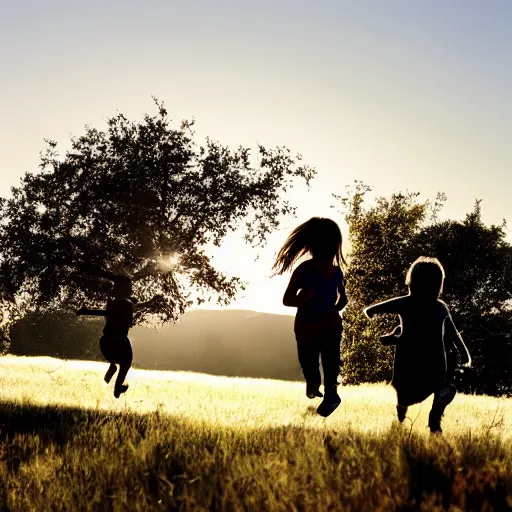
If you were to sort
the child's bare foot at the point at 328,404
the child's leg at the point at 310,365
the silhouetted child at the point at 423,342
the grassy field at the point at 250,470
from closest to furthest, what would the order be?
the grassy field at the point at 250,470, the child's leg at the point at 310,365, the child's bare foot at the point at 328,404, the silhouetted child at the point at 423,342

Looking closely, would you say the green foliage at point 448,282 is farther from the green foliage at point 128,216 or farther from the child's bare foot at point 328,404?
the child's bare foot at point 328,404

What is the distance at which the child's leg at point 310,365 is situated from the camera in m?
6.00

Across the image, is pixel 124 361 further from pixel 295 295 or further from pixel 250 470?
pixel 250 470

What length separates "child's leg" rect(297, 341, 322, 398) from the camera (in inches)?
236

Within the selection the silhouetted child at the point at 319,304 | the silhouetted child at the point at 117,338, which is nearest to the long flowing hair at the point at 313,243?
the silhouetted child at the point at 319,304

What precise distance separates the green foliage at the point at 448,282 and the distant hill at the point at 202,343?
1650 inches

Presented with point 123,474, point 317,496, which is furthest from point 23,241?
point 317,496

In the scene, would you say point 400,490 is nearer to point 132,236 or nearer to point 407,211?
point 132,236

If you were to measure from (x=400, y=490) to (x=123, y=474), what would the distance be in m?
2.41

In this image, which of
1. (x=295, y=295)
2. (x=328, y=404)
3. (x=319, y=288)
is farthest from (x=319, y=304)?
(x=328, y=404)

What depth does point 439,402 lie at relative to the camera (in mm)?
6523

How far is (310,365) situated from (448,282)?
22.4 m

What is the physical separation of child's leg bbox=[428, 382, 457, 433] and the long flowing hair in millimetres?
1895

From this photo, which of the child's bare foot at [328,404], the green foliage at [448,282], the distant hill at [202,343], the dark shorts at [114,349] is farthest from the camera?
the distant hill at [202,343]
